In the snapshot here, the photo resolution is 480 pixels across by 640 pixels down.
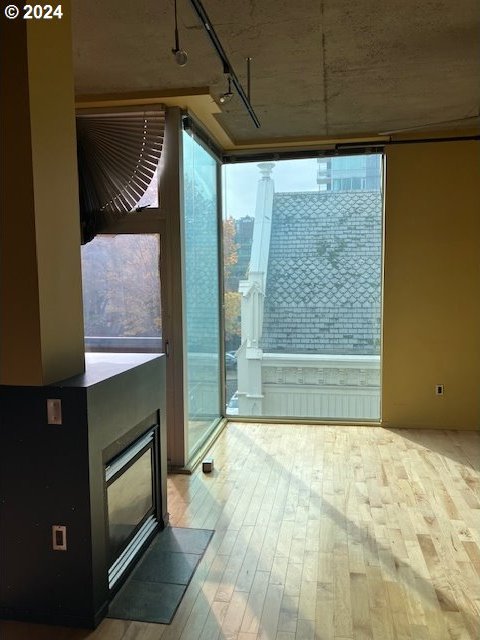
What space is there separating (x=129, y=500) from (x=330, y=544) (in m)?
1.18

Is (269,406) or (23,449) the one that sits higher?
(23,449)

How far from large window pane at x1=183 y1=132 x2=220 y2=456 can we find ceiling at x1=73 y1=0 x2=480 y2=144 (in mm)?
554

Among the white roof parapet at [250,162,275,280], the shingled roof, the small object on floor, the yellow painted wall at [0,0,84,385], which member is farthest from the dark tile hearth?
the white roof parapet at [250,162,275,280]

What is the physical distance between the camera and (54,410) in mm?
2078

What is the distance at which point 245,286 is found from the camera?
529 centimetres

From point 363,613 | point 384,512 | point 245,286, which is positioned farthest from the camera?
point 245,286

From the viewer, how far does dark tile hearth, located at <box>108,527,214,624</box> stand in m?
2.26

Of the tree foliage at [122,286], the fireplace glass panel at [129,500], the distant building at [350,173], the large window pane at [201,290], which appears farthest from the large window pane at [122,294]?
the distant building at [350,173]

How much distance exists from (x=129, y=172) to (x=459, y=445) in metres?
3.71

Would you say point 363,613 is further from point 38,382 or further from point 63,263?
point 63,263

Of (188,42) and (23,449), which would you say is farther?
(188,42)

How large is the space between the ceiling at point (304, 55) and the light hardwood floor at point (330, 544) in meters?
2.91

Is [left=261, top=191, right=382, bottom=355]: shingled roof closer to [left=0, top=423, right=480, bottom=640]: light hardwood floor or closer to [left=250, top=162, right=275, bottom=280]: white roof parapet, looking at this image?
[left=250, top=162, right=275, bottom=280]: white roof parapet

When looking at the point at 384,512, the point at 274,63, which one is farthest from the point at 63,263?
the point at 384,512
